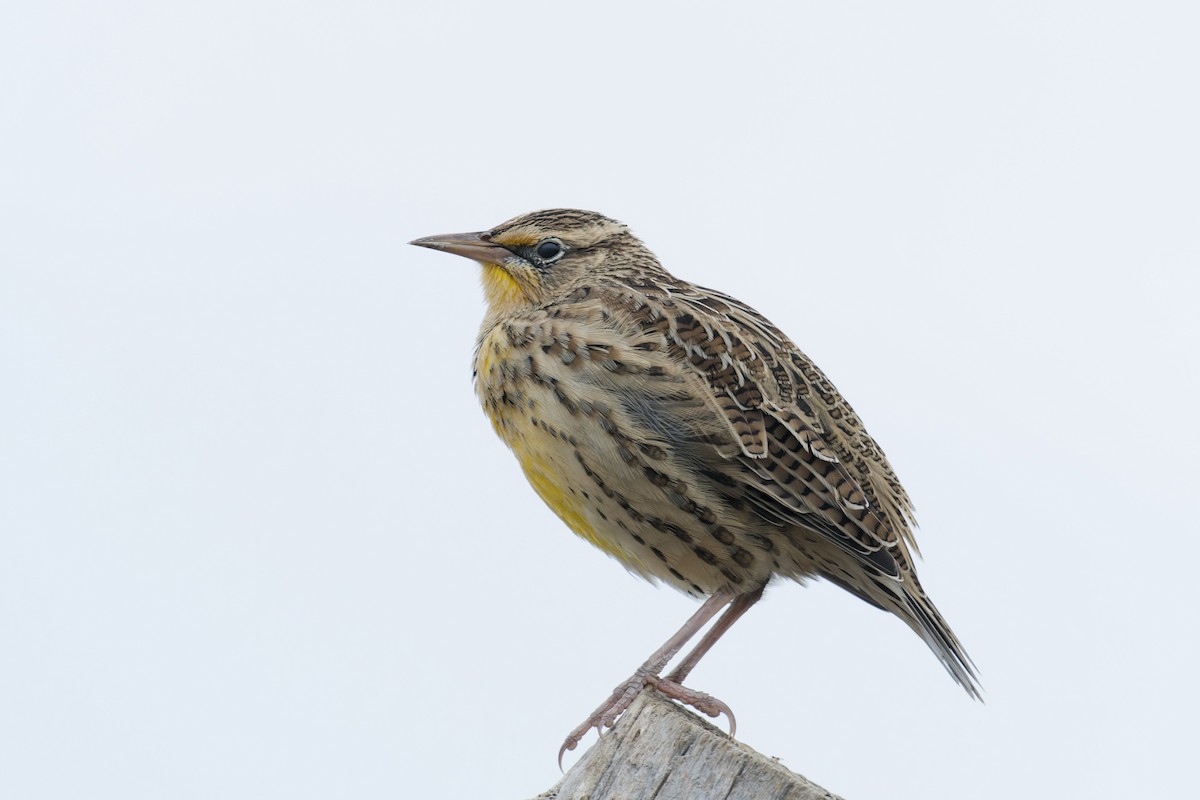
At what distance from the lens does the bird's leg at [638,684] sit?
6.61 m

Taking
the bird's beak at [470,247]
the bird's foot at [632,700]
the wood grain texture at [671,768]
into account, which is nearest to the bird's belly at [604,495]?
the bird's foot at [632,700]

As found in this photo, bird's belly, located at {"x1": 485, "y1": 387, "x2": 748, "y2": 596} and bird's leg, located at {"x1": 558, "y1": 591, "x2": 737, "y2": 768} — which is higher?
bird's belly, located at {"x1": 485, "y1": 387, "x2": 748, "y2": 596}

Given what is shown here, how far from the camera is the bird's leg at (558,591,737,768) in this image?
6.61 metres

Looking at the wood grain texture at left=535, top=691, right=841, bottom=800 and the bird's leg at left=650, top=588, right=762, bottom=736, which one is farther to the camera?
the bird's leg at left=650, top=588, right=762, bottom=736

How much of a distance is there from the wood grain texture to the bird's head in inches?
129

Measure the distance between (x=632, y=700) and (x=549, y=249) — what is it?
2824mm

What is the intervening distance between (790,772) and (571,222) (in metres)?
4.28

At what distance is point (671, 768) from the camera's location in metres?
5.11

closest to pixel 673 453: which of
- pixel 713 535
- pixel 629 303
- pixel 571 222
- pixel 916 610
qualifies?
pixel 713 535

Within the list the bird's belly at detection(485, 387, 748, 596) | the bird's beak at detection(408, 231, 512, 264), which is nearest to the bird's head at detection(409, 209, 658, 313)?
the bird's beak at detection(408, 231, 512, 264)

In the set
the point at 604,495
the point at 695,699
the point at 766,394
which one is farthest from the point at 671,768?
the point at 766,394

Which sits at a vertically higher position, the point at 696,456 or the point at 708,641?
the point at 696,456

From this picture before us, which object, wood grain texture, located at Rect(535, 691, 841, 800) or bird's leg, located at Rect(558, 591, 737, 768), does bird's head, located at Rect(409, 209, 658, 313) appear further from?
wood grain texture, located at Rect(535, 691, 841, 800)

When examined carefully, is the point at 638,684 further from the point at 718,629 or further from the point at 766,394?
the point at 766,394
